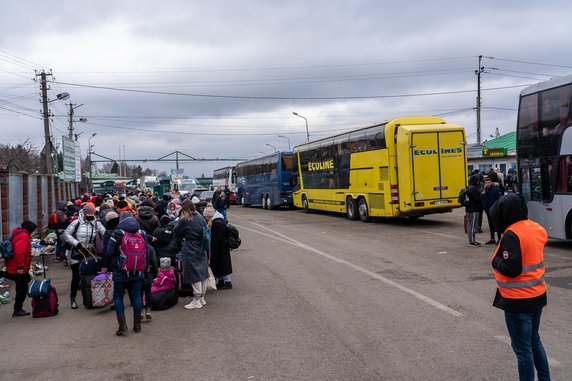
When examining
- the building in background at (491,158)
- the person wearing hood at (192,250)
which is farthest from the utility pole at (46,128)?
the building in background at (491,158)

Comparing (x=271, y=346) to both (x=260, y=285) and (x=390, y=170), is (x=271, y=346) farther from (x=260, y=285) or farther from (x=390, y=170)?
(x=390, y=170)

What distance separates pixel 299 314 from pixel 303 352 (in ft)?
5.66

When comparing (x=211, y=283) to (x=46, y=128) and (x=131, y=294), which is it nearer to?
(x=131, y=294)

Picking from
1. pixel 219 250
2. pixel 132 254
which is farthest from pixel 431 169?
pixel 132 254

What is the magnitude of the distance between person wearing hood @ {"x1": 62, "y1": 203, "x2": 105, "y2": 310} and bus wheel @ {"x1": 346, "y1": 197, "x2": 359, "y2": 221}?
51.6 ft

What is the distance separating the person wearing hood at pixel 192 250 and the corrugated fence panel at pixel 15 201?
927 centimetres

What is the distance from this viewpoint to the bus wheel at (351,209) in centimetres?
2353

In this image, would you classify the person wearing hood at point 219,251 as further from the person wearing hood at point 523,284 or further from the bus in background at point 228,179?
the bus in background at point 228,179

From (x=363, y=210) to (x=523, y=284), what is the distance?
60.6ft

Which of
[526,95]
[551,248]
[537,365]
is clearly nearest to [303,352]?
[537,365]

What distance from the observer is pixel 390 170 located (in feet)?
64.1

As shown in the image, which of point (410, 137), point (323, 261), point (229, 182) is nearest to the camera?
point (323, 261)

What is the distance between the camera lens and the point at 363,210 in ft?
74.4

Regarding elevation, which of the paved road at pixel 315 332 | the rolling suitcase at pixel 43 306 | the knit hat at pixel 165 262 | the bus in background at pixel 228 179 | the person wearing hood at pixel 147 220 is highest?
the bus in background at pixel 228 179
